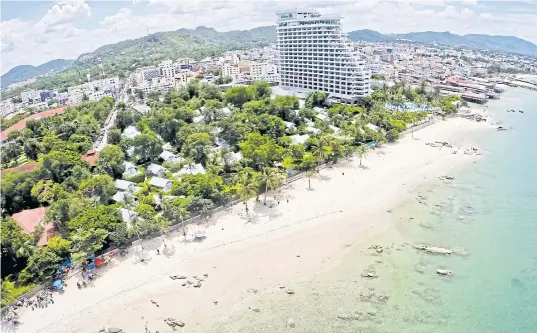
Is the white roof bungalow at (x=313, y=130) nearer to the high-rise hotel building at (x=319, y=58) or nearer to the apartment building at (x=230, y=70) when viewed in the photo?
the high-rise hotel building at (x=319, y=58)

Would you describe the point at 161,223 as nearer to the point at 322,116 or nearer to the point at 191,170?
the point at 191,170

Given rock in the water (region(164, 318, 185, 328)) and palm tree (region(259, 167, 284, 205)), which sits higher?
palm tree (region(259, 167, 284, 205))

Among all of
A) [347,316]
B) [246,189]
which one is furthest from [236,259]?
[347,316]

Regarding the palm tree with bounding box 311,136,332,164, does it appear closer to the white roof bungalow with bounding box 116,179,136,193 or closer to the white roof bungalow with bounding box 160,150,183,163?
the white roof bungalow with bounding box 160,150,183,163

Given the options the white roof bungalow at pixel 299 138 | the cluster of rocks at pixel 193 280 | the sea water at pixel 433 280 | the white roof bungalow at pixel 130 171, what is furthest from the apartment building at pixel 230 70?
the cluster of rocks at pixel 193 280

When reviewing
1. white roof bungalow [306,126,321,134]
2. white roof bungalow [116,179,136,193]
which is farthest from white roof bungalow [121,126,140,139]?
white roof bungalow [306,126,321,134]

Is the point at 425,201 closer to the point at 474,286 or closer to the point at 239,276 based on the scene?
the point at 474,286
